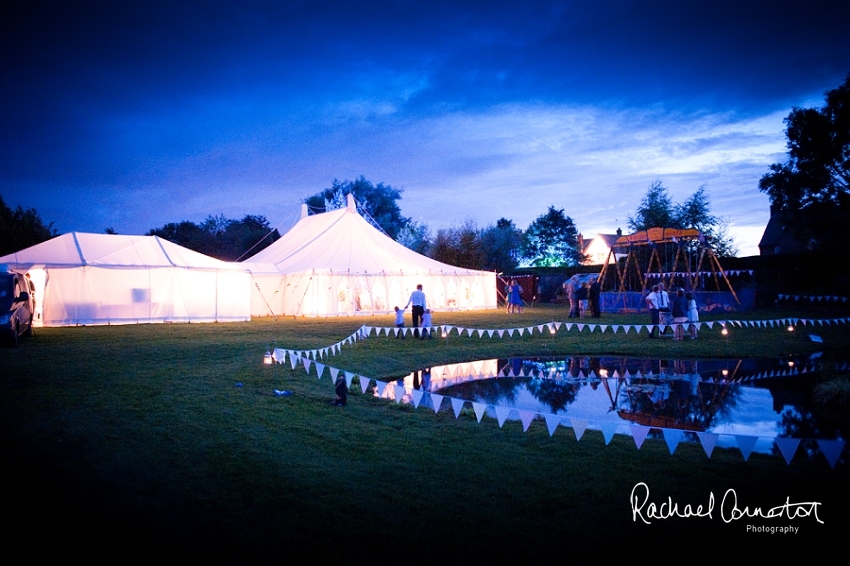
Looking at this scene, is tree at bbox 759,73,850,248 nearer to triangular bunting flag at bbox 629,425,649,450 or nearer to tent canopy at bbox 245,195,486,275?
tent canopy at bbox 245,195,486,275

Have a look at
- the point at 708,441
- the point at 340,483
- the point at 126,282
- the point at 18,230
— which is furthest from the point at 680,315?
the point at 18,230

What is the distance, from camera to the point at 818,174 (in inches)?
1133

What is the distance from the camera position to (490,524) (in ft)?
11.5

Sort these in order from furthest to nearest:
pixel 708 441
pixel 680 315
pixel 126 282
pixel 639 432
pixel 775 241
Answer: pixel 775 241 < pixel 126 282 < pixel 680 315 < pixel 639 432 < pixel 708 441

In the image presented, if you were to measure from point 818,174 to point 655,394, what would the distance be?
2812 cm

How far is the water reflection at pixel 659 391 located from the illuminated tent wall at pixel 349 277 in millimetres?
14866

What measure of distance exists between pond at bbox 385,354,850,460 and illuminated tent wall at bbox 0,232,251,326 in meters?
14.9

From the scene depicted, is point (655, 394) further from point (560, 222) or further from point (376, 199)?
point (560, 222)

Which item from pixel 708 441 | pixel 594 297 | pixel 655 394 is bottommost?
pixel 655 394

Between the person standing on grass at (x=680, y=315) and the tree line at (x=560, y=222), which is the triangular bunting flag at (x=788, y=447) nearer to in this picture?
the person standing on grass at (x=680, y=315)

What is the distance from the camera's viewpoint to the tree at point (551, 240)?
219 feet

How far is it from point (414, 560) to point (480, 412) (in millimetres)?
2641

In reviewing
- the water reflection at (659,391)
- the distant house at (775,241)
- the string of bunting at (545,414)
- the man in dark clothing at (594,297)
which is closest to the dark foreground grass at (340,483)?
the string of bunting at (545,414)

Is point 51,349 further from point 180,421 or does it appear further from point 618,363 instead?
point 618,363
